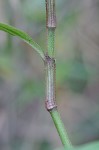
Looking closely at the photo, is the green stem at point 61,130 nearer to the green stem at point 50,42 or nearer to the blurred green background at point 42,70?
the green stem at point 50,42

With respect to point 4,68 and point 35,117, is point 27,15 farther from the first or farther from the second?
point 35,117

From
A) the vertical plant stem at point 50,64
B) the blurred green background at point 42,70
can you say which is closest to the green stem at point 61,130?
the vertical plant stem at point 50,64

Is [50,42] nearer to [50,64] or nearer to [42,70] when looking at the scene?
[50,64]

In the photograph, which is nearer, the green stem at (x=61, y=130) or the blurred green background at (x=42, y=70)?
the green stem at (x=61, y=130)

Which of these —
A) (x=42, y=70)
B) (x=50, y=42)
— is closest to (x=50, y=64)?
(x=50, y=42)

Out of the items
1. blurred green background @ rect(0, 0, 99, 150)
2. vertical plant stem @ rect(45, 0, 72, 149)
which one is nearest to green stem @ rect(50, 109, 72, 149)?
vertical plant stem @ rect(45, 0, 72, 149)

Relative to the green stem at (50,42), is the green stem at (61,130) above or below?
below

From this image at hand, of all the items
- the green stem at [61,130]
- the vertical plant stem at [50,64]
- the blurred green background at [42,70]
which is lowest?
the green stem at [61,130]

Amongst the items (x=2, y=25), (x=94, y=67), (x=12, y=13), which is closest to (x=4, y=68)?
(x=12, y=13)

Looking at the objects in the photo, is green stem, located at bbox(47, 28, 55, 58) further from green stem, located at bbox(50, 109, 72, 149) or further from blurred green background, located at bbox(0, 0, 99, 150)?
blurred green background, located at bbox(0, 0, 99, 150)
